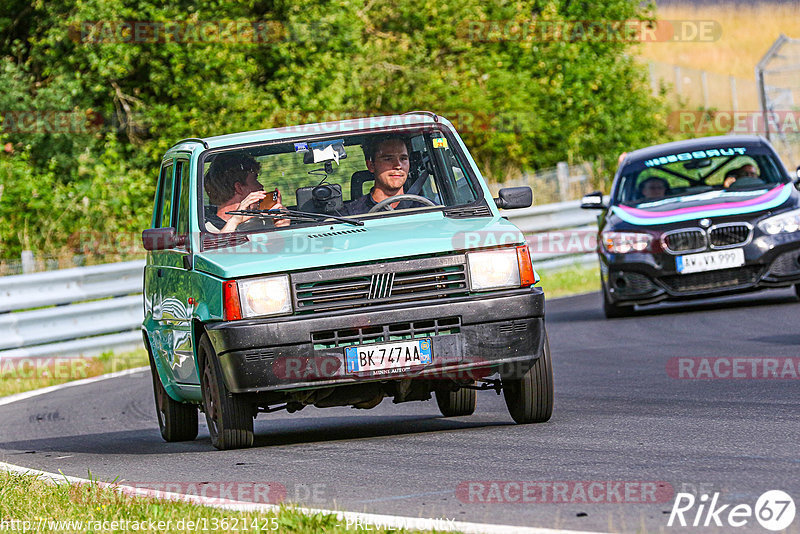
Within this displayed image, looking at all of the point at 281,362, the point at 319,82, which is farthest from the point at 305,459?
the point at 319,82

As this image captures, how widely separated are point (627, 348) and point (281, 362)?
5522 mm

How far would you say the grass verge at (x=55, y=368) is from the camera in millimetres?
15260

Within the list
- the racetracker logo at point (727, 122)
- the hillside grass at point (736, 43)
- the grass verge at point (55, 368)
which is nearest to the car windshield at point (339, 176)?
the grass verge at point (55, 368)

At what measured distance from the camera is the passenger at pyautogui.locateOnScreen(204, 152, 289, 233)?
870cm

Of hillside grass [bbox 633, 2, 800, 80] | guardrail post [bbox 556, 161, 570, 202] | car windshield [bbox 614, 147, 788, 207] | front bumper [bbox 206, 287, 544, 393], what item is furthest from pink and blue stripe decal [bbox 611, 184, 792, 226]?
hillside grass [bbox 633, 2, 800, 80]

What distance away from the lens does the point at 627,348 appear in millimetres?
12508

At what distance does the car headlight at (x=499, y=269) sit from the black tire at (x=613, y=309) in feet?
24.4

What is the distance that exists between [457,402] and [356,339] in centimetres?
197

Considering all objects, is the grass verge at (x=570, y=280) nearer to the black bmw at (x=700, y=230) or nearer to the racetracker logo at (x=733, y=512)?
the black bmw at (x=700, y=230)

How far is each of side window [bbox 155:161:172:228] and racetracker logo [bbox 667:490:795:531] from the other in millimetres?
4922

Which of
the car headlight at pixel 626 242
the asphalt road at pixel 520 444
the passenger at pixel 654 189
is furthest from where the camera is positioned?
the passenger at pixel 654 189

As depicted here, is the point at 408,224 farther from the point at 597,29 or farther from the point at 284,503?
the point at 597,29

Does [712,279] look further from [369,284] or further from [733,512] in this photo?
[733,512]

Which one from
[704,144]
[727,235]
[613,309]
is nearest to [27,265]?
[613,309]
